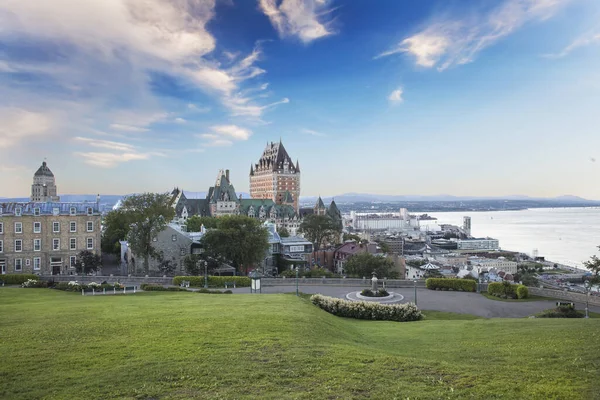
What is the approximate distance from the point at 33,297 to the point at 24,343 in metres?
15.4

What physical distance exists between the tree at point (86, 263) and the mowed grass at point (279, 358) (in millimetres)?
30759

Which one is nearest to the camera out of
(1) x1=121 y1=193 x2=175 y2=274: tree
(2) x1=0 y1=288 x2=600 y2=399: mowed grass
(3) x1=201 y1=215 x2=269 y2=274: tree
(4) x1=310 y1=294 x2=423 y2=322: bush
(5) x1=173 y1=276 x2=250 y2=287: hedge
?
(2) x1=0 y1=288 x2=600 y2=399: mowed grass

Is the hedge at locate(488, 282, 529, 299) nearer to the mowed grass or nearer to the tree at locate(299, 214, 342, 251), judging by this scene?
the mowed grass

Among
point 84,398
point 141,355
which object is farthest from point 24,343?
point 84,398

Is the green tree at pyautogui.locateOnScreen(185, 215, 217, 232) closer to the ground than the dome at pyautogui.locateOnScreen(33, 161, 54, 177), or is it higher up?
closer to the ground

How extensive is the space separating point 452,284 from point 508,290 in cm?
477

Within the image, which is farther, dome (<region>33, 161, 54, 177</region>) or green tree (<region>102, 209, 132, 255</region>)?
dome (<region>33, 161, 54, 177</region>)

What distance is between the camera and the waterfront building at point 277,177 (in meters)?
145

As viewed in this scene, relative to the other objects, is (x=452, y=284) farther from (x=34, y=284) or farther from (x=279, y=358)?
(x=34, y=284)

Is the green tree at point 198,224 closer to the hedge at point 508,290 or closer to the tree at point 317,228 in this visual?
the tree at point 317,228

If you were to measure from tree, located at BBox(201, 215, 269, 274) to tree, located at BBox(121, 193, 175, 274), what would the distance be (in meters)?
5.61

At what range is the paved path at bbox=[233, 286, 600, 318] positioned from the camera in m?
28.4

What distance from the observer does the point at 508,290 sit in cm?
3347

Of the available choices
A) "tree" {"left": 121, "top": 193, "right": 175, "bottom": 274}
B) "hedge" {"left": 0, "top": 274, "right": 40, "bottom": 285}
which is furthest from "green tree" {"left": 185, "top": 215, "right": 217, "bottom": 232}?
"hedge" {"left": 0, "top": 274, "right": 40, "bottom": 285}
